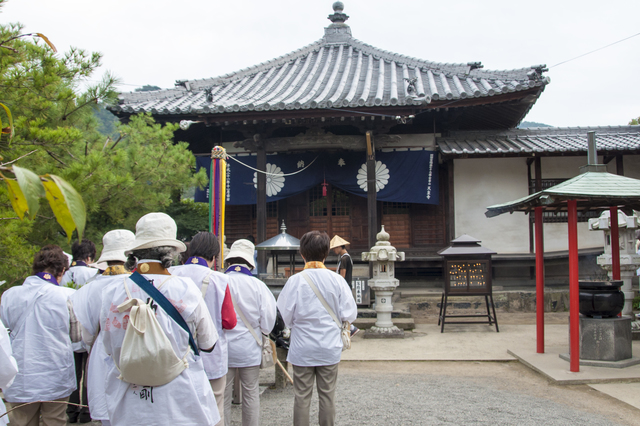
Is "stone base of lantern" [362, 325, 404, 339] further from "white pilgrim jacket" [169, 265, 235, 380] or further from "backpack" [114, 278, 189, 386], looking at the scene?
"backpack" [114, 278, 189, 386]

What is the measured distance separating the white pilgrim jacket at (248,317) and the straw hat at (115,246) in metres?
0.87

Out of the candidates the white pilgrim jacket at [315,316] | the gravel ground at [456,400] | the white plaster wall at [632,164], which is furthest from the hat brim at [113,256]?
the white plaster wall at [632,164]

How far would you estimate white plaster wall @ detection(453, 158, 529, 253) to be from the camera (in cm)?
1178

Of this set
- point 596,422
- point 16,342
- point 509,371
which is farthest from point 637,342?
point 16,342

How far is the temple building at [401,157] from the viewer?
1093cm

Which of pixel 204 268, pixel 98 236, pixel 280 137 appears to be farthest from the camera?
pixel 280 137

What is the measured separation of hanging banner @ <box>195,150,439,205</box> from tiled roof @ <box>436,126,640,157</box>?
82 cm

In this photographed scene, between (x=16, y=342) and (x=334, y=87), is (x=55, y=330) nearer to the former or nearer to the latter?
(x=16, y=342)

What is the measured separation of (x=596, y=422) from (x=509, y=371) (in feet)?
6.56

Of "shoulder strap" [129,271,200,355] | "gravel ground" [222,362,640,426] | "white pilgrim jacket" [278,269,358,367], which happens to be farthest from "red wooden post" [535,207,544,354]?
"shoulder strap" [129,271,200,355]

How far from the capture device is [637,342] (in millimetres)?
7730

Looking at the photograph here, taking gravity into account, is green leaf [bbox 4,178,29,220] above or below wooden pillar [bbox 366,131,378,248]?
below

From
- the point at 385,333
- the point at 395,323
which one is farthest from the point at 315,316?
the point at 395,323

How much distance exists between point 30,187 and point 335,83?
1195 centimetres
